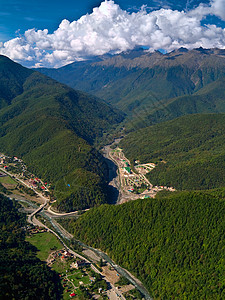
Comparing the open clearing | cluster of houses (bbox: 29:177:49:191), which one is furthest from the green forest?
the open clearing

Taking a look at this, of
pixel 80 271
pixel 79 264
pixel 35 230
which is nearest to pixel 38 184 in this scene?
pixel 35 230

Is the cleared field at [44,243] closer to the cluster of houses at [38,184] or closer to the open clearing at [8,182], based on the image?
the cluster of houses at [38,184]

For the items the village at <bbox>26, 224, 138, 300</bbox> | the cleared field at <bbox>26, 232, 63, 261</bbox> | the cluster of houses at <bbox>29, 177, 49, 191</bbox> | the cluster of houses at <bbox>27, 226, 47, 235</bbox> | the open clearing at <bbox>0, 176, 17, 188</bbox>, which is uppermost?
the open clearing at <bbox>0, 176, 17, 188</bbox>

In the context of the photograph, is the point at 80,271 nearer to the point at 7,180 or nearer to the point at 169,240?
the point at 169,240

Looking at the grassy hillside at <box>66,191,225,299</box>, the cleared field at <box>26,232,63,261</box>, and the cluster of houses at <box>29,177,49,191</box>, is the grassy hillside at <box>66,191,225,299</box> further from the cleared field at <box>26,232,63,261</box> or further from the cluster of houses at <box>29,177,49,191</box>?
the cluster of houses at <box>29,177,49,191</box>

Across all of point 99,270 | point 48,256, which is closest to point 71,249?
point 48,256

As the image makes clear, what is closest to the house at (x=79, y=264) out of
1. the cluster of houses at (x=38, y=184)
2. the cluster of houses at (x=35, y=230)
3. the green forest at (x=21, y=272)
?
the green forest at (x=21, y=272)
